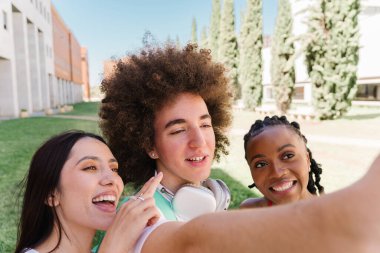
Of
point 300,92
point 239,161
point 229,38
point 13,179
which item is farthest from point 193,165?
point 300,92

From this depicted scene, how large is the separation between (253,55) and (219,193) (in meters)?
27.5

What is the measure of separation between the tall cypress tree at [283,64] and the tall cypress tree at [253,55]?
5.20 ft

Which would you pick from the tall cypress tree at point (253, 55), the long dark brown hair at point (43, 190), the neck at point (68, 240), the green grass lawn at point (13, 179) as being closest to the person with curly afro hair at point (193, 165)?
the long dark brown hair at point (43, 190)

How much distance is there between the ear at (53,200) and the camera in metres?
1.70

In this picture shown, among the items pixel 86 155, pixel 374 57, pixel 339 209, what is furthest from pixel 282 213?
pixel 374 57

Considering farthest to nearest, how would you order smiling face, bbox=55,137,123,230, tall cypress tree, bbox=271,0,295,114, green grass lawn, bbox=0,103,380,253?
tall cypress tree, bbox=271,0,295,114, green grass lawn, bbox=0,103,380,253, smiling face, bbox=55,137,123,230

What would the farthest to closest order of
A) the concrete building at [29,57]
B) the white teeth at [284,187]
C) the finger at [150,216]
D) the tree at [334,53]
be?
the concrete building at [29,57] < the tree at [334,53] < the white teeth at [284,187] < the finger at [150,216]

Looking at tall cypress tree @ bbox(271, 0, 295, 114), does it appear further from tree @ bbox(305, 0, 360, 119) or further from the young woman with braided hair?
the young woman with braided hair

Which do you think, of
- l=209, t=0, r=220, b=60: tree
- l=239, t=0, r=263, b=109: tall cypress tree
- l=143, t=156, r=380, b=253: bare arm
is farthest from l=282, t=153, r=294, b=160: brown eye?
l=209, t=0, r=220, b=60: tree

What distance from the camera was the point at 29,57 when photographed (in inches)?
1146

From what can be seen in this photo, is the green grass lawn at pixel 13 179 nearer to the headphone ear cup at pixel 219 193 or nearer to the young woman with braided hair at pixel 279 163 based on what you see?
the headphone ear cup at pixel 219 193

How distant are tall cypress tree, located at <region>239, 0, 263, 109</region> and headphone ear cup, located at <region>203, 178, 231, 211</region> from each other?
87.1 ft

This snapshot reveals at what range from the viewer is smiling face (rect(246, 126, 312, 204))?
77.8 inches

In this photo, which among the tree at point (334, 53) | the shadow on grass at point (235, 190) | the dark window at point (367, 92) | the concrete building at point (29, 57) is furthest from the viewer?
the dark window at point (367, 92)
